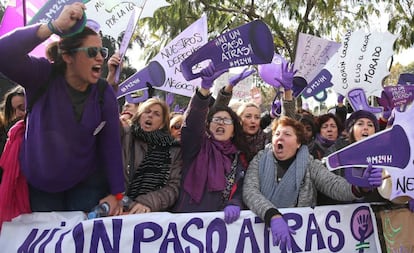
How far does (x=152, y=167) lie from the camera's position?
3.06 meters

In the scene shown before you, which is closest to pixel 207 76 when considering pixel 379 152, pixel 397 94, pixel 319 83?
pixel 379 152

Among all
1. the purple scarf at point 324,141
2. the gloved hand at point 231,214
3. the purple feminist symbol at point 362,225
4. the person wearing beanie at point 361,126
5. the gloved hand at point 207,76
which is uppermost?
the gloved hand at point 207,76

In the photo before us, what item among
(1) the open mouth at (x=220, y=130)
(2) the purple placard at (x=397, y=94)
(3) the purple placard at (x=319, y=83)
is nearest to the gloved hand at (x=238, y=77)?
(1) the open mouth at (x=220, y=130)

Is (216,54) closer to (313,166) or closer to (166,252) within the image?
(313,166)

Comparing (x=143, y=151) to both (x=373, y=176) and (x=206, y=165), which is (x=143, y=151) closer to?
(x=206, y=165)

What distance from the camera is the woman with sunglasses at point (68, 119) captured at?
2.44 metres

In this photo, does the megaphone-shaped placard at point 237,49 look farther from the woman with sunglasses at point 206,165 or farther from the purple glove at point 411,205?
the purple glove at point 411,205

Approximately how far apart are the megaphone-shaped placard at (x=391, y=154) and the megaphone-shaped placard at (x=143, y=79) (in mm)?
2358

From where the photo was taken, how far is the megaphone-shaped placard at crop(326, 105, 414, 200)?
107 inches

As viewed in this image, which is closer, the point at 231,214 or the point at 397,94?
the point at 231,214

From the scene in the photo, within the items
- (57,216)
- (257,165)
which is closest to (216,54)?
(257,165)

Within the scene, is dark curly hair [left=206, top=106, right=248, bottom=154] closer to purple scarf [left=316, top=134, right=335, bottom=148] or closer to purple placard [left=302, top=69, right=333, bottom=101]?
purple scarf [left=316, top=134, right=335, bottom=148]

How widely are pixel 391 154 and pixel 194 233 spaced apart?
1.26 metres

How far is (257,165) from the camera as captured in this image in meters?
3.07
